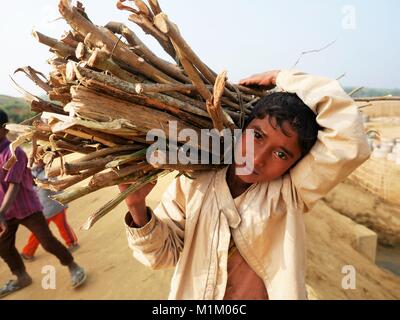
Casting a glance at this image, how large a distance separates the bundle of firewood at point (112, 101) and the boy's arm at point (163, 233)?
192 mm

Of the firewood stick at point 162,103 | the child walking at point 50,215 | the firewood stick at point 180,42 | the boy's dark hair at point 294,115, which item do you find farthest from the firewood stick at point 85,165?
the child walking at point 50,215

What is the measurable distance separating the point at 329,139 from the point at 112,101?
0.83m

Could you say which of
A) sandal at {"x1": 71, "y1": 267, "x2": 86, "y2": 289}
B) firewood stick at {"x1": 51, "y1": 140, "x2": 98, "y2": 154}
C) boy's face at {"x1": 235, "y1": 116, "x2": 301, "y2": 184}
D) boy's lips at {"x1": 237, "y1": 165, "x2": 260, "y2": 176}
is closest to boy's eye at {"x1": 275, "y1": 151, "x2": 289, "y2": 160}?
boy's face at {"x1": 235, "y1": 116, "x2": 301, "y2": 184}

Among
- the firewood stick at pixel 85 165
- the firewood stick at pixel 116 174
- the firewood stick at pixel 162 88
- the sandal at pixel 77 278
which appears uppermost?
the firewood stick at pixel 162 88

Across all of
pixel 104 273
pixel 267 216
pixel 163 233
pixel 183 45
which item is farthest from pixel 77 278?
pixel 183 45

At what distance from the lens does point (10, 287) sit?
4.02 metres

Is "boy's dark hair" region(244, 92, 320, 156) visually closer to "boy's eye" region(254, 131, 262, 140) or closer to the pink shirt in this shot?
"boy's eye" region(254, 131, 262, 140)

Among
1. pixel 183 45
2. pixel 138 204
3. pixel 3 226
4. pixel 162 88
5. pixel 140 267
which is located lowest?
pixel 140 267

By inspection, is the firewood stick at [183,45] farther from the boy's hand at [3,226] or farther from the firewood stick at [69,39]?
the boy's hand at [3,226]

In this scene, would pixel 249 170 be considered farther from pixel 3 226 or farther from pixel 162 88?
pixel 3 226

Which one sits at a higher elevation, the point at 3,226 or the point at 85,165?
the point at 85,165

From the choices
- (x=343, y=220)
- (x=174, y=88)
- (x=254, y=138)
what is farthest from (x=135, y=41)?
(x=343, y=220)

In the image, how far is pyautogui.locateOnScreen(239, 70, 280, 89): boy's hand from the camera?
61.5 inches

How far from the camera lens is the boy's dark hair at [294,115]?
136 centimetres
